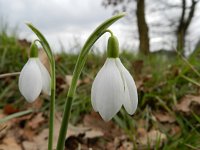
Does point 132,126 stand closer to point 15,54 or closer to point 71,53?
point 15,54

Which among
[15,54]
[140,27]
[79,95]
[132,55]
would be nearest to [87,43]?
[79,95]

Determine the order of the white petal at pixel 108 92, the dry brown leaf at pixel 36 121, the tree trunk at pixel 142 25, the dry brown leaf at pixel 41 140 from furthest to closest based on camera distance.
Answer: the tree trunk at pixel 142 25
the dry brown leaf at pixel 36 121
the dry brown leaf at pixel 41 140
the white petal at pixel 108 92

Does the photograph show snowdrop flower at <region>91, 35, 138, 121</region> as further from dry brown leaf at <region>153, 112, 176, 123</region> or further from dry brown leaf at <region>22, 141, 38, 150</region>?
dry brown leaf at <region>153, 112, 176, 123</region>

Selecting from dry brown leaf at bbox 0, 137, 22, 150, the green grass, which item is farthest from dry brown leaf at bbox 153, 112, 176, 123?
dry brown leaf at bbox 0, 137, 22, 150

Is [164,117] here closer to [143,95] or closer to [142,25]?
[143,95]

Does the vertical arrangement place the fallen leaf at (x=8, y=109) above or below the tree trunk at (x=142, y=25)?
below

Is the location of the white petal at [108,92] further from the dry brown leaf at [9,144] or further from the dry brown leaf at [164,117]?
the dry brown leaf at [164,117]

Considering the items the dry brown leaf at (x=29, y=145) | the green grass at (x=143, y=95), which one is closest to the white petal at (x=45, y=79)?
the green grass at (x=143, y=95)
